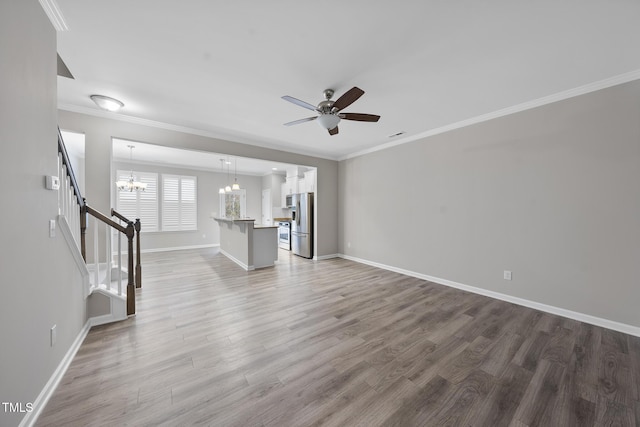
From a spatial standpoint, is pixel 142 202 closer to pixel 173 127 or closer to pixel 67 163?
pixel 173 127

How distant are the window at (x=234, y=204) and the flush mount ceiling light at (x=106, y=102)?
514 cm

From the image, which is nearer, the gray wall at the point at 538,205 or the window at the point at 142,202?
the gray wall at the point at 538,205

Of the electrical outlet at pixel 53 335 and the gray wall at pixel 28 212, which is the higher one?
the gray wall at pixel 28 212

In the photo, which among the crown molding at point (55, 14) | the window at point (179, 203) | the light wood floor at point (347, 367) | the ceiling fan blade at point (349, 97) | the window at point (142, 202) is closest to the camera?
the light wood floor at point (347, 367)

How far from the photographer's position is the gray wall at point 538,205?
245 cm

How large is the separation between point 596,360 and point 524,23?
2.96 metres

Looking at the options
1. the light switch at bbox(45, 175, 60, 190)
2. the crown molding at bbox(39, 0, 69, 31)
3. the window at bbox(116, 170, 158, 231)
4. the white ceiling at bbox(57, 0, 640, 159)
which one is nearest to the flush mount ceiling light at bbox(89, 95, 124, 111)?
the white ceiling at bbox(57, 0, 640, 159)

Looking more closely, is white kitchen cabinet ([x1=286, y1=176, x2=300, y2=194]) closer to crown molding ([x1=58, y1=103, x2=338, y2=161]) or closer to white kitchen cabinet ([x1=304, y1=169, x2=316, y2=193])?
white kitchen cabinet ([x1=304, y1=169, x2=316, y2=193])

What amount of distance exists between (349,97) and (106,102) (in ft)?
10.6

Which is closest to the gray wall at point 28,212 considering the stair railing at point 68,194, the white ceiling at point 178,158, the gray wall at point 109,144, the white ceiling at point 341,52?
the stair railing at point 68,194

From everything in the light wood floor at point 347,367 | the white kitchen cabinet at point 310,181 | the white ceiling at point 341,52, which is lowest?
the light wood floor at point 347,367

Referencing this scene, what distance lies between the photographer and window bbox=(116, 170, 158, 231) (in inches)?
255

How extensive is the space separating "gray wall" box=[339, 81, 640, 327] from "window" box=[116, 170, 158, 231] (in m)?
7.18

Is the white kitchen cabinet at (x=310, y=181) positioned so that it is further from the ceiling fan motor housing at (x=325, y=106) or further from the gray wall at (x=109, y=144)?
the ceiling fan motor housing at (x=325, y=106)
